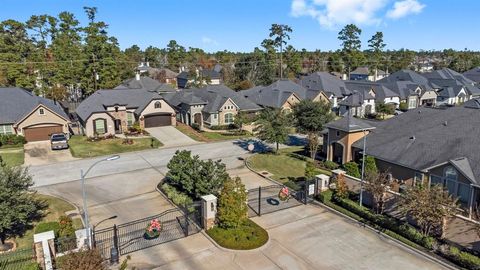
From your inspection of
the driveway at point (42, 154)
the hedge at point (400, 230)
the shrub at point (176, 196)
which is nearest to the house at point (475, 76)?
the hedge at point (400, 230)

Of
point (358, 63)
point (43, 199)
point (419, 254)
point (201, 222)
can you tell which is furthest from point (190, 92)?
point (358, 63)

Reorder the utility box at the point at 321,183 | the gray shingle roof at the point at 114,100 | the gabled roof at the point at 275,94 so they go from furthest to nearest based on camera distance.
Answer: the gabled roof at the point at 275,94 → the gray shingle roof at the point at 114,100 → the utility box at the point at 321,183

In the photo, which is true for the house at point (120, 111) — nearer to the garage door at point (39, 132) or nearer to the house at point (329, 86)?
the garage door at point (39, 132)

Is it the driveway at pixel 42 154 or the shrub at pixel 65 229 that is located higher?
the driveway at pixel 42 154

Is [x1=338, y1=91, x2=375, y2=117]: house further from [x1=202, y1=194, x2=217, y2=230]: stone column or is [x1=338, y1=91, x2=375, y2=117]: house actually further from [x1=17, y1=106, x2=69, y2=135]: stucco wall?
[x1=202, y1=194, x2=217, y2=230]: stone column

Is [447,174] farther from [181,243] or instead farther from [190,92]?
[190,92]

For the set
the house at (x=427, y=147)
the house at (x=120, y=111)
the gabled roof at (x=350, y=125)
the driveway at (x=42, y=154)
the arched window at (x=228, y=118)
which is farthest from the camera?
the arched window at (x=228, y=118)

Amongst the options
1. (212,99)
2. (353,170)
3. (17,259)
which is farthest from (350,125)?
(17,259)

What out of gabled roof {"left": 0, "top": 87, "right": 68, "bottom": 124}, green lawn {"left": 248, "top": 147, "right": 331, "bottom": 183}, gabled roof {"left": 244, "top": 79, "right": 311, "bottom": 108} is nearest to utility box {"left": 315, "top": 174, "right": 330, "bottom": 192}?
green lawn {"left": 248, "top": 147, "right": 331, "bottom": 183}
